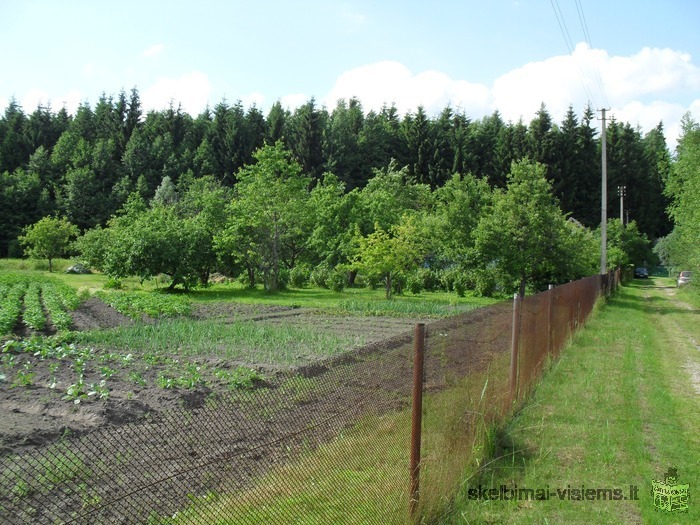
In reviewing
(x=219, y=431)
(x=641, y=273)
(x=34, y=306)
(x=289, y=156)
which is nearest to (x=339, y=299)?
(x=34, y=306)

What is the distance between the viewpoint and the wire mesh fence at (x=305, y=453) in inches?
142

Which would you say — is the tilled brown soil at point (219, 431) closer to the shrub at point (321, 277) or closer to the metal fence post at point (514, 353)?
the metal fence post at point (514, 353)

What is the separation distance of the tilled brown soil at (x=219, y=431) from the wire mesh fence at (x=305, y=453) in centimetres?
2

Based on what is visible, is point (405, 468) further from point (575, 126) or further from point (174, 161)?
point (575, 126)

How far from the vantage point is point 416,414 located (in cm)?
429

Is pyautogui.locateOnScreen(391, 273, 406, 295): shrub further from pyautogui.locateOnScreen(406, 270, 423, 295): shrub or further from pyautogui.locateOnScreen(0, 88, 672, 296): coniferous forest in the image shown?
pyautogui.locateOnScreen(0, 88, 672, 296): coniferous forest

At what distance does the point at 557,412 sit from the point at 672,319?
658 inches

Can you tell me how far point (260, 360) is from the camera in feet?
37.4

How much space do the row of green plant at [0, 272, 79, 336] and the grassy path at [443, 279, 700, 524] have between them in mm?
12130

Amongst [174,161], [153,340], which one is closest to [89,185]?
[174,161]

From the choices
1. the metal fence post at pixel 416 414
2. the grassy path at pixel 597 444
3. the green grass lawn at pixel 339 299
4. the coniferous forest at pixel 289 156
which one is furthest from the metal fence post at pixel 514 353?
the coniferous forest at pixel 289 156

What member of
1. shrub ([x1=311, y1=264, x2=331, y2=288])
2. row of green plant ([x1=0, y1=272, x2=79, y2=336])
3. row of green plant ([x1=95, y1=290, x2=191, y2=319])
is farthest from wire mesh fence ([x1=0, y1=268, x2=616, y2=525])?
shrub ([x1=311, y1=264, x2=331, y2=288])

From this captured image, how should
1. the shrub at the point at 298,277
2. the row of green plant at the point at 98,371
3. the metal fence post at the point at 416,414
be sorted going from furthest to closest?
the shrub at the point at 298,277
the row of green plant at the point at 98,371
the metal fence post at the point at 416,414

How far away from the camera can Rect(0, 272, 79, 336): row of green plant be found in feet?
50.7
